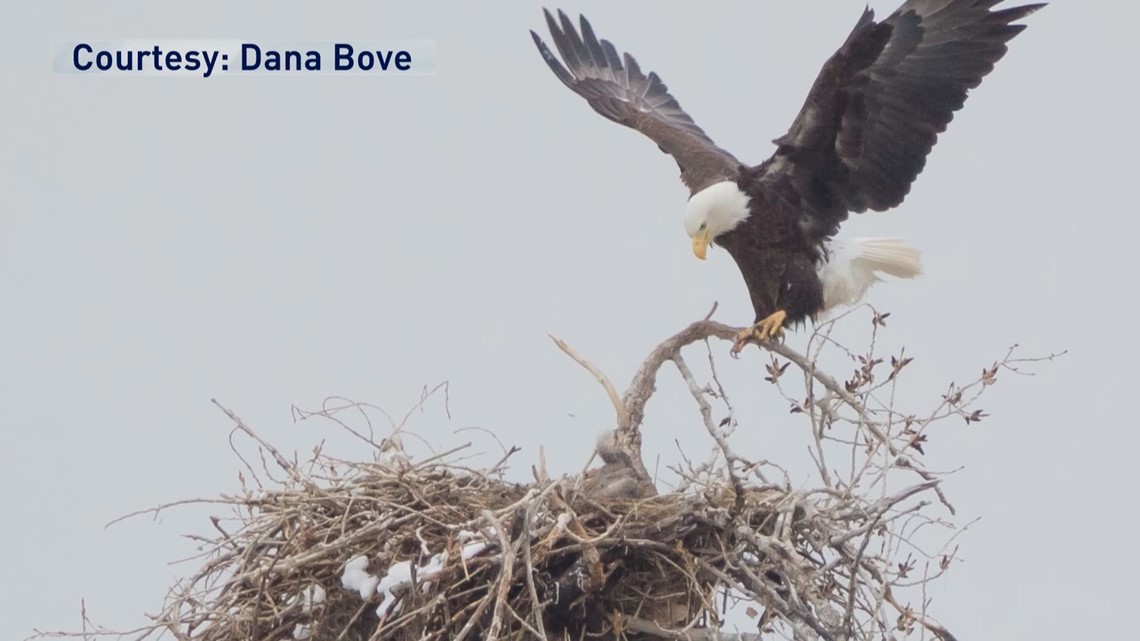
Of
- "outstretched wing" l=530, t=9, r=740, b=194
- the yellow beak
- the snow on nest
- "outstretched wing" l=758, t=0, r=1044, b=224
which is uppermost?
"outstretched wing" l=530, t=9, r=740, b=194

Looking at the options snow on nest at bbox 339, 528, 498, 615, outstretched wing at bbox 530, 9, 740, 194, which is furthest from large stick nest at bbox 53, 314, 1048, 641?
outstretched wing at bbox 530, 9, 740, 194

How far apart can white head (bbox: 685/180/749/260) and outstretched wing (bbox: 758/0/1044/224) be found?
0.24 m

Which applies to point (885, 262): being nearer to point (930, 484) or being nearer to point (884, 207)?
point (884, 207)

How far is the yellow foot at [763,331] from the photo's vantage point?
18.2 feet

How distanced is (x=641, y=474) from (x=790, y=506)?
0.67m

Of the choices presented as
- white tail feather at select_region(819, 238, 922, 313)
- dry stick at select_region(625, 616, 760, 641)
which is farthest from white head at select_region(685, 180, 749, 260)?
dry stick at select_region(625, 616, 760, 641)

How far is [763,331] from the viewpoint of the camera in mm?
5641

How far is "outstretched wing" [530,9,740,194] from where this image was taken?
6434 millimetres

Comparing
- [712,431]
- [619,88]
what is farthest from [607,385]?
[619,88]

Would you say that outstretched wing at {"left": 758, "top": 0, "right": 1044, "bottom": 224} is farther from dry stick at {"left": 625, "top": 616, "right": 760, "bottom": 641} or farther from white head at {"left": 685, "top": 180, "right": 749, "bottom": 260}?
dry stick at {"left": 625, "top": 616, "right": 760, "bottom": 641}

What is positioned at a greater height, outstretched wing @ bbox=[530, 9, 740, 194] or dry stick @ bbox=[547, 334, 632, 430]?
outstretched wing @ bbox=[530, 9, 740, 194]

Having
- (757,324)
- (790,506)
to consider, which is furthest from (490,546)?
(757,324)

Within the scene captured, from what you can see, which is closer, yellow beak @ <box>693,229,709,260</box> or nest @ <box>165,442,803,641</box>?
nest @ <box>165,442,803,641</box>

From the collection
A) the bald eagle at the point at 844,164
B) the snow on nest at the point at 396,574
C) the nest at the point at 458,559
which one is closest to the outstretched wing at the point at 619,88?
the bald eagle at the point at 844,164
